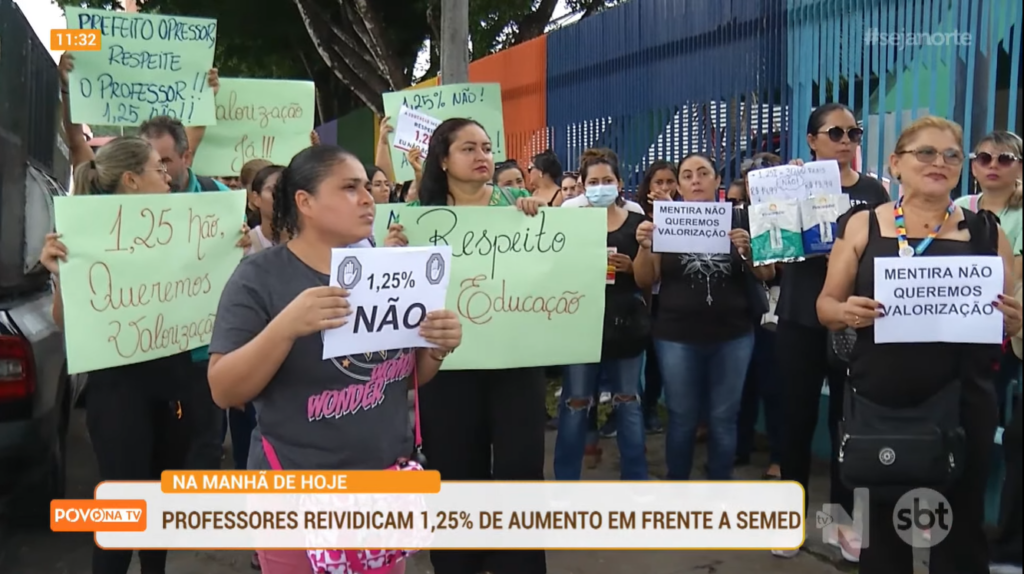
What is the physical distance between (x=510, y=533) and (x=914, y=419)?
5.21ft

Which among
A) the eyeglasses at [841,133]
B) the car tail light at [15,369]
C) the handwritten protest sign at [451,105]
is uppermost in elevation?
the handwritten protest sign at [451,105]

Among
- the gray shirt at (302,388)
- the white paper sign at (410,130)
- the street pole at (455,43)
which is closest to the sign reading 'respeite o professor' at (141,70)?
the white paper sign at (410,130)

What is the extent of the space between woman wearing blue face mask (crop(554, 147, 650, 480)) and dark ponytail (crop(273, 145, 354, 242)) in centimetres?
241

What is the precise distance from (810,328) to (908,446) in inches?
52.6

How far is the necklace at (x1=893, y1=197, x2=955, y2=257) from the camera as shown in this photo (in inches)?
117

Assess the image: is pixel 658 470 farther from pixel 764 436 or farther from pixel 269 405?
pixel 269 405

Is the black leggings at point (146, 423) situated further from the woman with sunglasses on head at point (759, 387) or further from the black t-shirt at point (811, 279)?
the woman with sunglasses on head at point (759, 387)

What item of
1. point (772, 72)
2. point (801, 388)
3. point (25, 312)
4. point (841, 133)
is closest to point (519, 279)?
point (801, 388)

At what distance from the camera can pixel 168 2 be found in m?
19.1

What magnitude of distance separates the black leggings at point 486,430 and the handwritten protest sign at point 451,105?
239 cm

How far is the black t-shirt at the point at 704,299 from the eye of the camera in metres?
4.49

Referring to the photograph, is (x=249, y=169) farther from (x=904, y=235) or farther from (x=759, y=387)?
(x=904, y=235)

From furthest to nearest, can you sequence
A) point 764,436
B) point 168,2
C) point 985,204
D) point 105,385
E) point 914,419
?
1. point 168,2
2. point 764,436
3. point 985,204
4. point 105,385
5. point 914,419

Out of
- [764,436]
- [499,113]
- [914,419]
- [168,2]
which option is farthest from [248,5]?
[914,419]
